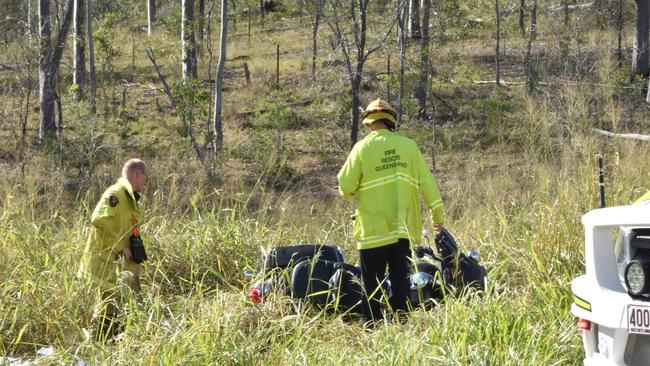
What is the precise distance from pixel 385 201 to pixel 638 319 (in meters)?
2.66

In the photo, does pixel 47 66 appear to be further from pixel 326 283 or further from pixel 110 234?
pixel 326 283

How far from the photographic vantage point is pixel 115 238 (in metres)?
6.75

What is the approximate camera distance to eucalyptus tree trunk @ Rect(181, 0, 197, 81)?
21.9 meters

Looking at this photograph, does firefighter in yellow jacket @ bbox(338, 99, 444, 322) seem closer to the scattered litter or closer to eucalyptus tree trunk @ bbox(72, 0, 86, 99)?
the scattered litter

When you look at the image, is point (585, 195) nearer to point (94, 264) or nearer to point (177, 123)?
point (94, 264)

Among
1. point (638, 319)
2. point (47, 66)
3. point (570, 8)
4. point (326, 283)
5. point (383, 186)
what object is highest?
point (570, 8)

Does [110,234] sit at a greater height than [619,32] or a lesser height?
lesser

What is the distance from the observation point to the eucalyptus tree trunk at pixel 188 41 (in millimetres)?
21906

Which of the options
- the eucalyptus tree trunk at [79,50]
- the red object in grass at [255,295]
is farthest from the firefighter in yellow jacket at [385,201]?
the eucalyptus tree trunk at [79,50]

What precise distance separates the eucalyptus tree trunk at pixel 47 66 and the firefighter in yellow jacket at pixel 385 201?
15.6m

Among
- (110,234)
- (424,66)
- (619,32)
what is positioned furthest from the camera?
(619,32)

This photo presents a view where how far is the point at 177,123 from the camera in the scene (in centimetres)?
2472

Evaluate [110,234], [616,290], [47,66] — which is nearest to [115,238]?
[110,234]

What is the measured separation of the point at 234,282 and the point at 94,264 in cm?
130
